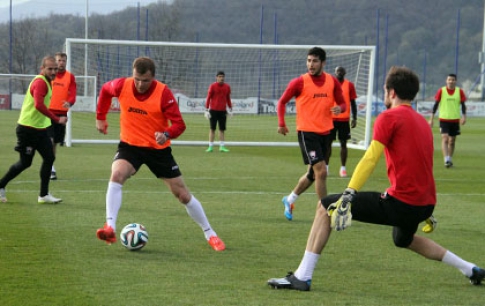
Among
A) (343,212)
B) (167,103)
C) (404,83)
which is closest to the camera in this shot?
(343,212)

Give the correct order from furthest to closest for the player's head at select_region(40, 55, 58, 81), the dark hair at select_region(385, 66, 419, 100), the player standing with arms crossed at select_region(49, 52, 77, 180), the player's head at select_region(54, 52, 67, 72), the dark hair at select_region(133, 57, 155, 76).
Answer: the player standing with arms crossed at select_region(49, 52, 77, 180)
the player's head at select_region(54, 52, 67, 72)
the player's head at select_region(40, 55, 58, 81)
the dark hair at select_region(133, 57, 155, 76)
the dark hair at select_region(385, 66, 419, 100)

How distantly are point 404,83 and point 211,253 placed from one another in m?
2.81

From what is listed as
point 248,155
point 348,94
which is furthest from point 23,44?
point 348,94

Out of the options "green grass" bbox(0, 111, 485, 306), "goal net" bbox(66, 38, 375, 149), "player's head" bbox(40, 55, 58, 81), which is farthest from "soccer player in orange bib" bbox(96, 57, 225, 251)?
"goal net" bbox(66, 38, 375, 149)

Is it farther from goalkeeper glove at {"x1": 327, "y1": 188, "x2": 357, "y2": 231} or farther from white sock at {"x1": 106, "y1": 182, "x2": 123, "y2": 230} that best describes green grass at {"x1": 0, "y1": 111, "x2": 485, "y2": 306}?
goalkeeper glove at {"x1": 327, "y1": 188, "x2": 357, "y2": 231}

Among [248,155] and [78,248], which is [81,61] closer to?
[248,155]

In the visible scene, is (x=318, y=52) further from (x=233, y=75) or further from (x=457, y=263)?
(x=233, y=75)

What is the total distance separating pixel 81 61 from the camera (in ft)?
85.6

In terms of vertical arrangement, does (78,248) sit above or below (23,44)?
below

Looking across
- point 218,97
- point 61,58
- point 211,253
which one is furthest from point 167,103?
point 218,97

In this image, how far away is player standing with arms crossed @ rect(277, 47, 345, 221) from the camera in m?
9.72

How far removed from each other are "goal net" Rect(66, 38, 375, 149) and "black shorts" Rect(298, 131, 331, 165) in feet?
39.6

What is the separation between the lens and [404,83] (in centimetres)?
578

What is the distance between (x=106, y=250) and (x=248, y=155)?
1264cm
